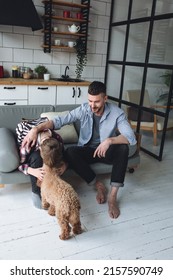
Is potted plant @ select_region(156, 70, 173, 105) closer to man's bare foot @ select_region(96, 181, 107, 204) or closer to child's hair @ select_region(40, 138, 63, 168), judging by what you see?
man's bare foot @ select_region(96, 181, 107, 204)

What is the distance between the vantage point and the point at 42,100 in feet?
11.3

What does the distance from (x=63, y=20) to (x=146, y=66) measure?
150cm

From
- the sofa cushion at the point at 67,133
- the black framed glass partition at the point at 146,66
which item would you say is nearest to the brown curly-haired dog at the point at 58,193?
the sofa cushion at the point at 67,133

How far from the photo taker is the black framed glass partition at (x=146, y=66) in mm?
3047

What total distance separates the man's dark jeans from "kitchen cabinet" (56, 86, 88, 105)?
160 cm

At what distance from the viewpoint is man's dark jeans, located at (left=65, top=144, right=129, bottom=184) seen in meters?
1.98

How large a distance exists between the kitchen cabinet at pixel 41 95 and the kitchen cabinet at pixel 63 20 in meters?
0.67

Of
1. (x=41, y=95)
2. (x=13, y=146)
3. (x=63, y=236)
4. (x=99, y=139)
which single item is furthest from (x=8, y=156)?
(x=41, y=95)

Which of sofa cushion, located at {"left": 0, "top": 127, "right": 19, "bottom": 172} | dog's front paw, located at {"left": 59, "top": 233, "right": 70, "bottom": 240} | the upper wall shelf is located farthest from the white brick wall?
dog's front paw, located at {"left": 59, "top": 233, "right": 70, "bottom": 240}

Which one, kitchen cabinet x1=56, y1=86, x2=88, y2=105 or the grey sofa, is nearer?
the grey sofa

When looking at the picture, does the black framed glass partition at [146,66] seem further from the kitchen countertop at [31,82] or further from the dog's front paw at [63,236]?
the dog's front paw at [63,236]

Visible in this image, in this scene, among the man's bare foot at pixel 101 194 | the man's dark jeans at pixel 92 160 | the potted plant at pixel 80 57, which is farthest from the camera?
the potted plant at pixel 80 57

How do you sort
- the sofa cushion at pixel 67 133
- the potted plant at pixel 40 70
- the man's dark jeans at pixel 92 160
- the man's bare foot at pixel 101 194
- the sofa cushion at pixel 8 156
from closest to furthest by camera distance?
the sofa cushion at pixel 8 156 < the man's dark jeans at pixel 92 160 < the man's bare foot at pixel 101 194 < the sofa cushion at pixel 67 133 < the potted plant at pixel 40 70

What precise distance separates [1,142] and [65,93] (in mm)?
1809
